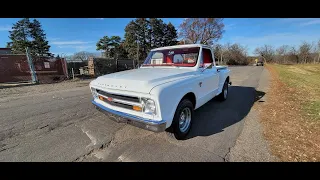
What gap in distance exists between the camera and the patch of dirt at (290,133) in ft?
8.67

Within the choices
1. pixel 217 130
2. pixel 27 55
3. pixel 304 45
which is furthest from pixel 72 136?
pixel 304 45

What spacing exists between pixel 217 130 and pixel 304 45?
75.3 meters

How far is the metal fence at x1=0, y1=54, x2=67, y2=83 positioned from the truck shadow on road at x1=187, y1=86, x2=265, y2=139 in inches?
472

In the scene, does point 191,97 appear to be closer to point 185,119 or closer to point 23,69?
point 185,119

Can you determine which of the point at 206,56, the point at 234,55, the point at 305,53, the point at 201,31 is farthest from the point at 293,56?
the point at 206,56

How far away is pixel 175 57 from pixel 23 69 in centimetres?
1239

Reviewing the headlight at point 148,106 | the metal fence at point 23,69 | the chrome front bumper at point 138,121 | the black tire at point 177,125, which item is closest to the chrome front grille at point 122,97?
the headlight at point 148,106

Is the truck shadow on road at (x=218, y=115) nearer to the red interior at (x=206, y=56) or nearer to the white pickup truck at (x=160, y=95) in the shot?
the white pickup truck at (x=160, y=95)

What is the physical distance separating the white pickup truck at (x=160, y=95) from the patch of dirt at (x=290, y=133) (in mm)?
1593

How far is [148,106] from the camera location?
2566 mm

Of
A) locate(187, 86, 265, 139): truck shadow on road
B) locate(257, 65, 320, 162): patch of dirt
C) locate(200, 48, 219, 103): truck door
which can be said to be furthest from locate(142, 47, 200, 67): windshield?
locate(257, 65, 320, 162): patch of dirt

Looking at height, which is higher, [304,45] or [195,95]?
[304,45]

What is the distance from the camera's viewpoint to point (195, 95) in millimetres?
3492
